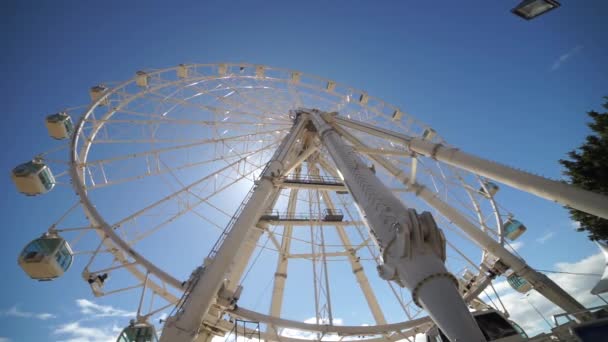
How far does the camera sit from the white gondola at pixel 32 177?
37.9 feet

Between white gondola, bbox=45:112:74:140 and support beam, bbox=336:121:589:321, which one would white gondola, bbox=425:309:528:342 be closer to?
support beam, bbox=336:121:589:321

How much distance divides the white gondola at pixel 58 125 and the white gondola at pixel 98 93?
161 centimetres

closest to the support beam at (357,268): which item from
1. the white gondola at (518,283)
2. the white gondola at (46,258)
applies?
the white gondola at (518,283)

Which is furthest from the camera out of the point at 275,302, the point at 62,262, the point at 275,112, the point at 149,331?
the point at 275,112

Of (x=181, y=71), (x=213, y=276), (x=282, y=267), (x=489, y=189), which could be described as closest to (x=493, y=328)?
(x=213, y=276)

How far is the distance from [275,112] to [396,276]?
14965mm

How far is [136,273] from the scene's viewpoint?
11289mm

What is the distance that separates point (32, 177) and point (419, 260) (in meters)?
14.4

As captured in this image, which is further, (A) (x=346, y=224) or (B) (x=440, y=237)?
(A) (x=346, y=224)

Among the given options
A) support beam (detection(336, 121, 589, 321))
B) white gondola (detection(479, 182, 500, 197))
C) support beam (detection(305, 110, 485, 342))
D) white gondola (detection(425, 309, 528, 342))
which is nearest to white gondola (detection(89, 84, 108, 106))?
support beam (detection(336, 121, 589, 321))

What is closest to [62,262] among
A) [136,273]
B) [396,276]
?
[136,273]

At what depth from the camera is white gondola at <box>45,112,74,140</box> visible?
13891 mm

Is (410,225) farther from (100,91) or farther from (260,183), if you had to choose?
(100,91)

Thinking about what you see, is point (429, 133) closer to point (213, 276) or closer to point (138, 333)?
point (213, 276)
